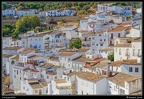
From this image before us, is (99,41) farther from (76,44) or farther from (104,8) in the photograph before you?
(104,8)

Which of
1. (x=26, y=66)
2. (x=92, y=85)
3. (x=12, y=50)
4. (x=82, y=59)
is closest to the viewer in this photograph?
(x=92, y=85)

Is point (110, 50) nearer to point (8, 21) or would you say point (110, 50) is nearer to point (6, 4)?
point (8, 21)

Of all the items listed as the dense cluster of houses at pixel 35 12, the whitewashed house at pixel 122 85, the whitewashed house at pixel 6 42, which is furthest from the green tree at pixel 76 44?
the dense cluster of houses at pixel 35 12

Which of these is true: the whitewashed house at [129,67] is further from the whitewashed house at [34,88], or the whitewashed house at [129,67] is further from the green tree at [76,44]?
the green tree at [76,44]

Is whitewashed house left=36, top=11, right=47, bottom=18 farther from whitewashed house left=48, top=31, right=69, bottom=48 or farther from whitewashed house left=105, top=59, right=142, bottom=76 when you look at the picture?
whitewashed house left=105, top=59, right=142, bottom=76

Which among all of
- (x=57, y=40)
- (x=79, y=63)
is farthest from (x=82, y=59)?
(x=57, y=40)

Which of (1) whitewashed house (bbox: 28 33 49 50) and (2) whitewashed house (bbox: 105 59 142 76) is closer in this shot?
(2) whitewashed house (bbox: 105 59 142 76)

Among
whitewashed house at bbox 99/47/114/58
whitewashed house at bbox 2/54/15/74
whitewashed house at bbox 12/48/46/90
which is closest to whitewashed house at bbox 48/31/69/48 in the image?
whitewashed house at bbox 2/54/15/74

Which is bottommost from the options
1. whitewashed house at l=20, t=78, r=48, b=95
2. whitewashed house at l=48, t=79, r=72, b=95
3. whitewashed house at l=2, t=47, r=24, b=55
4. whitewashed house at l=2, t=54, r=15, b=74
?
whitewashed house at l=2, t=54, r=15, b=74
